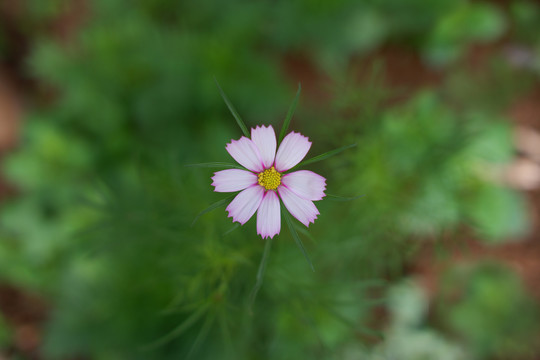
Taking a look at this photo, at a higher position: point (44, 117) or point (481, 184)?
point (44, 117)

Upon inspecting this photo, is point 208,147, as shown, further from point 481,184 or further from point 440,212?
point 481,184

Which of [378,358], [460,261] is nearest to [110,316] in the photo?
[378,358]

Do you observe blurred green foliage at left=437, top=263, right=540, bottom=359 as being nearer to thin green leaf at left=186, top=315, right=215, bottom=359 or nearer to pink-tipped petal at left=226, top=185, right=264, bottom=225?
thin green leaf at left=186, top=315, right=215, bottom=359

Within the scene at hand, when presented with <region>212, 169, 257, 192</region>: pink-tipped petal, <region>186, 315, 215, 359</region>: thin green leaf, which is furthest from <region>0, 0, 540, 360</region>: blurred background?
<region>212, 169, 257, 192</region>: pink-tipped petal

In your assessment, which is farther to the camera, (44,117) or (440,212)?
(44,117)

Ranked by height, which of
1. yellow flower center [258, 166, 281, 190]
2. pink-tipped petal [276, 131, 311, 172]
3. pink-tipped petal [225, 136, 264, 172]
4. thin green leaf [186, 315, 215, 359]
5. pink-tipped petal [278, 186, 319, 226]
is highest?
pink-tipped petal [276, 131, 311, 172]

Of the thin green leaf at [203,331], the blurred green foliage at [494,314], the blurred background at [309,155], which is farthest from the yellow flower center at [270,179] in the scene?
the blurred green foliage at [494,314]

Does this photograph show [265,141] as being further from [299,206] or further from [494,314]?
[494,314]
